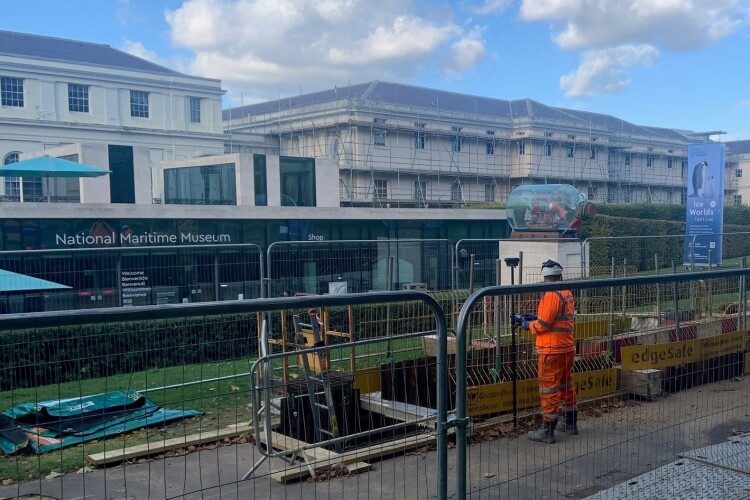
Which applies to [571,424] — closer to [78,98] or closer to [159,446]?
[159,446]

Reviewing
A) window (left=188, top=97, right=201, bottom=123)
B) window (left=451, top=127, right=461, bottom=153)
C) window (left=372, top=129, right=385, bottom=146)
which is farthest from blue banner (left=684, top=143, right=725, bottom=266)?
window (left=188, top=97, right=201, bottom=123)

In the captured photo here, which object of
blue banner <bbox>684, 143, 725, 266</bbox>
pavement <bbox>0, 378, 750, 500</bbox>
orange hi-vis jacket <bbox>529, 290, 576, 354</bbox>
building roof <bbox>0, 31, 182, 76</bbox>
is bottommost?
pavement <bbox>0, 378, 750, 500</bbox>

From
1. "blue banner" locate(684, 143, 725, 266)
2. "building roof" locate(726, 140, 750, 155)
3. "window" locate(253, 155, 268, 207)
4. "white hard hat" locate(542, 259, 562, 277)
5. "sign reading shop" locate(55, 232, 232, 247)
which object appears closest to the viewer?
"white hard hat" locate(542, 259, 562, 277)

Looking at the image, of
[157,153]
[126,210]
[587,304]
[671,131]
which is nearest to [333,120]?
[157,153]

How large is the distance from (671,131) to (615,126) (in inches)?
371

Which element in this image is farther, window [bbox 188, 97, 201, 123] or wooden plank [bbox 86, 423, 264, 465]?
window [bbox 188, 97, 201, 123]

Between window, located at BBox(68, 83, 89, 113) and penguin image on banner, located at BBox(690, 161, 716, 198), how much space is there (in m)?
42.2

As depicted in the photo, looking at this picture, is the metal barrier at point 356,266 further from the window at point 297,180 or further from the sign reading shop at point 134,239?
the window at point 297,180

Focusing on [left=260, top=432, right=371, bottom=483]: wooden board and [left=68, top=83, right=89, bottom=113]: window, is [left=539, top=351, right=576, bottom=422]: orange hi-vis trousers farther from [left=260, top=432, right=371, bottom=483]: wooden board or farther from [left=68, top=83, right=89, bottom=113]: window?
[left=68, top=83, right=89, bottom=113]: window

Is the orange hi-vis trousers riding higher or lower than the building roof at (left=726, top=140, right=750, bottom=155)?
lower

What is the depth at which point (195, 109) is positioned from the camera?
56.9 m

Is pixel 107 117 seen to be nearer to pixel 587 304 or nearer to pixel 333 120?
pixel 333 120

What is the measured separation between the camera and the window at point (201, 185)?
31.1m

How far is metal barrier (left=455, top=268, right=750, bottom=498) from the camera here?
586cm
